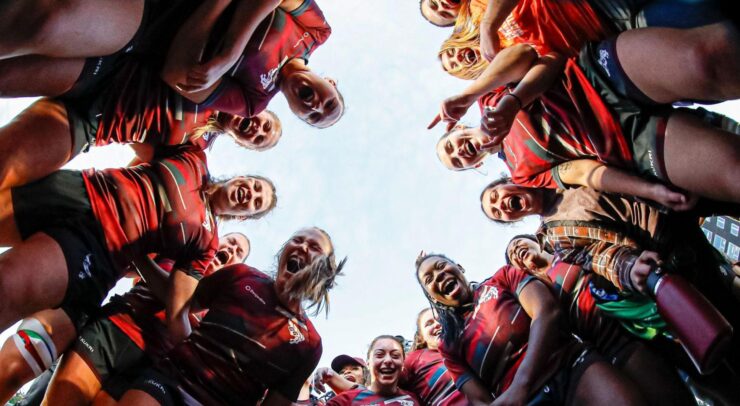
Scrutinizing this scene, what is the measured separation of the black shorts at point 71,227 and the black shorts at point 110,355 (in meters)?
0.50

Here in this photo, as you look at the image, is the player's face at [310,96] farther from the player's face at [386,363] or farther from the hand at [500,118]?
the player's face at [386,363]

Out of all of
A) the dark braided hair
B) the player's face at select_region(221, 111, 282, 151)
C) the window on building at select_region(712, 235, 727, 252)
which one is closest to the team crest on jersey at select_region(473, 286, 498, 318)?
the dark braided hair

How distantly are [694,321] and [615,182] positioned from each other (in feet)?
2.78

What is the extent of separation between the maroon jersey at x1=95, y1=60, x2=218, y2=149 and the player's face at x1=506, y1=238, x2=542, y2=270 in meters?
3.48

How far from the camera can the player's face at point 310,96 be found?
3.39m

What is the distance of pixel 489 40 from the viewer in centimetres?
278

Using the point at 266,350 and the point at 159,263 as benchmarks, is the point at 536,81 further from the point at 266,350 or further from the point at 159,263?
the point at 159,263

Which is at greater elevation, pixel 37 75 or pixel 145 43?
A: pixel 145 43

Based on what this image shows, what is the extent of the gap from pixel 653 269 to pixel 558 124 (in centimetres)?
96

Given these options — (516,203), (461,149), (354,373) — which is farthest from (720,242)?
(461,149)

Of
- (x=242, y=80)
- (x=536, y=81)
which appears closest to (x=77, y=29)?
(x=242, y=80)

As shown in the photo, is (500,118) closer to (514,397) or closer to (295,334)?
(514,397)

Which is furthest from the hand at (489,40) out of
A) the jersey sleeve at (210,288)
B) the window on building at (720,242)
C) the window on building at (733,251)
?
the window on building at (720,242)

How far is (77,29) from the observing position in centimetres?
186
